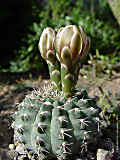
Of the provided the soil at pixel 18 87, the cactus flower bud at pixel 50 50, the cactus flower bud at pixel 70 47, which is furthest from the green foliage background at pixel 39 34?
the cactus flower bud at pixel 70 47

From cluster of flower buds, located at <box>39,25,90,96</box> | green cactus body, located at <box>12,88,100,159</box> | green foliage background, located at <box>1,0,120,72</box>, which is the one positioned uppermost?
green foliage background, located at <box>1,0,120,72</box>

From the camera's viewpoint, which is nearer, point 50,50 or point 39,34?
point 50,50

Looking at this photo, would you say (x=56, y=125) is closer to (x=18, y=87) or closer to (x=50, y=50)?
(x=50, y=50)

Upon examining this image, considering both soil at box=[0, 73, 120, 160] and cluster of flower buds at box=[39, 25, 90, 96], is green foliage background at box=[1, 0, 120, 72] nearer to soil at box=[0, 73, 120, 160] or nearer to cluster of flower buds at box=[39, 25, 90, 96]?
soil at box=[0, 73, 120, 160]

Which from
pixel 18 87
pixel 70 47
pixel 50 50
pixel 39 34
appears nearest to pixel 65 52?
pixel 70 47

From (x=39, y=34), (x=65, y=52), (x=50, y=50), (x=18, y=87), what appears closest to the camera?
(x=65, y=52)

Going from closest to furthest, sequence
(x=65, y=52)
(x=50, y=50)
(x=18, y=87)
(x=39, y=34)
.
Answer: (x=65, y=52)
(x=50, y=50)
(x=18, y=87)
(x=39, y=34)

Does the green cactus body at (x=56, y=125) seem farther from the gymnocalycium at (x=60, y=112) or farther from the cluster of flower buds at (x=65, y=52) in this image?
the cluster of flower buds at (x=65, y=52)

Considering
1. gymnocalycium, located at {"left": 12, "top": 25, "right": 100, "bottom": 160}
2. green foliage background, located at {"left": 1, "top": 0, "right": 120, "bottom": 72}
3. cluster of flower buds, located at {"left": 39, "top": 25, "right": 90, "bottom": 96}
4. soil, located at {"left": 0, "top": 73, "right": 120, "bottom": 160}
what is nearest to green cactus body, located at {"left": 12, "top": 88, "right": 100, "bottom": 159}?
gymnocalycium, located at {"left": 12, "top": 25, "right": 100, "bottom": 160}
